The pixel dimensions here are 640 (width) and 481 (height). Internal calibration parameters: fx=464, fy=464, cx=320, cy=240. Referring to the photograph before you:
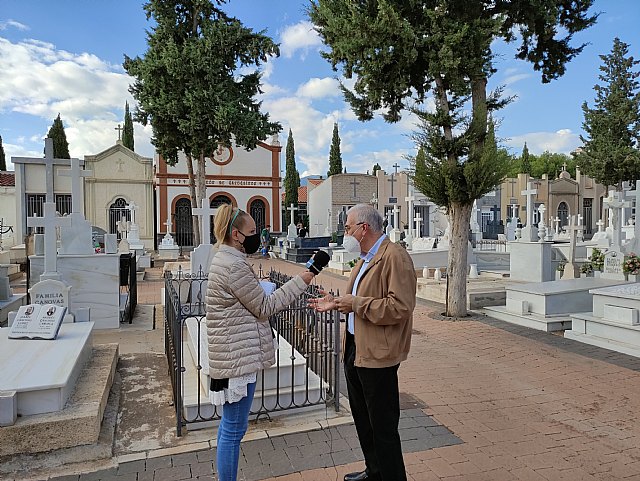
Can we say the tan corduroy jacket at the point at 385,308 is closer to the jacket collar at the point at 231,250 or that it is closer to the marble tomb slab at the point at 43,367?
the jacket collar at the point at 231,250

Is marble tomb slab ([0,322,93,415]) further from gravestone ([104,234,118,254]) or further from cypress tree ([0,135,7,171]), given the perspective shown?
cypress tree ([0,135,7,171])

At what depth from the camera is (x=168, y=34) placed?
18.6m

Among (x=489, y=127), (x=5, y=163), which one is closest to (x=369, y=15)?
(x=489, y=127)

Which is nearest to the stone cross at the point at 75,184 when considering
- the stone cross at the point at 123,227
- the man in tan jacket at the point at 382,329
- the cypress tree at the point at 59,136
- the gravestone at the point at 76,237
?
the gravestone at the point at 76,237

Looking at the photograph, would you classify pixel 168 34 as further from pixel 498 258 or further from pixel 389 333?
pixel 389 333

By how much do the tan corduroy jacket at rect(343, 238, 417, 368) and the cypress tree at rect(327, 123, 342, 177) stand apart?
139 feet

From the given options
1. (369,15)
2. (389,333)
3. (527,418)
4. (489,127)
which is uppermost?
(369,15)

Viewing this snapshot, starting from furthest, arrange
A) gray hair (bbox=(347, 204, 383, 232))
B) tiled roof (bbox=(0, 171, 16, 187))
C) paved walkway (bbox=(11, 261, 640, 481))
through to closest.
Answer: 1. tiled roof (bbox=(0, 171, 16, 187))
2. paved walkway (bbox=(11, 261, 640, 481))
3. gray hair (bbox=(347, 204, 383, 232))

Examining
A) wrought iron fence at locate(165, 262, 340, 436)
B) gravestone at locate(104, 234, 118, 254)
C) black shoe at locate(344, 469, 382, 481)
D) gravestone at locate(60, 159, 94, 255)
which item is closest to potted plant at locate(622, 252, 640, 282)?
wrought iron fence at locate(165, 262, 340, 436)

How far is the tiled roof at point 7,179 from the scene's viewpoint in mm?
28031

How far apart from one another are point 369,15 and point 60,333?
688 cm

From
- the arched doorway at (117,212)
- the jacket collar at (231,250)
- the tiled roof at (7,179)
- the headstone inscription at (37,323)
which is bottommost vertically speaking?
the headstone inscription at (37,323)

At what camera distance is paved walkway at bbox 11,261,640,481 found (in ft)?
10.9

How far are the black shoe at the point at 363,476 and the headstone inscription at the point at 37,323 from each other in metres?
3.44
